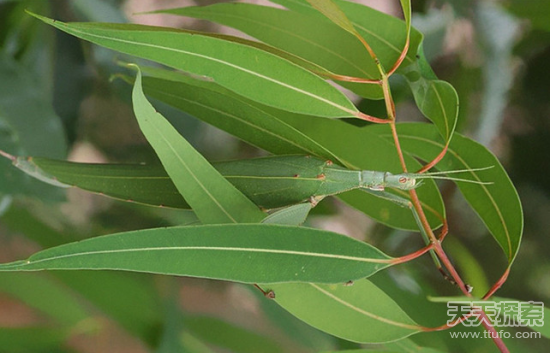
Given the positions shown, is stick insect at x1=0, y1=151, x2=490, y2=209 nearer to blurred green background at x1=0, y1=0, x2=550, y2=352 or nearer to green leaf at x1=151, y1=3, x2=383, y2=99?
green leaf at x1=151, y1=3, x2=383, y2=99

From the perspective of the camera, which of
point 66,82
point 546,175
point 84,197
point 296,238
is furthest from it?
point 84,197

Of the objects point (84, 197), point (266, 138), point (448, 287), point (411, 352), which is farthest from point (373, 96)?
point (84, 197)

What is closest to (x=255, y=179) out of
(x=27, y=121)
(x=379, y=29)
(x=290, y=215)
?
(x=290, y=215)

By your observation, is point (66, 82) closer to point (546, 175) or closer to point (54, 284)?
point (54, 284)

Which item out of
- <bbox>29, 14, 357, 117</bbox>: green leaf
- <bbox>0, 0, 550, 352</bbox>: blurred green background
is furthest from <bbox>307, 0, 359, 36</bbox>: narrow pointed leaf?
<bbox>0, 0, 550, 352</bbox>: blurred green background

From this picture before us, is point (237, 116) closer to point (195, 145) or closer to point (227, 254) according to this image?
point (227, 254)

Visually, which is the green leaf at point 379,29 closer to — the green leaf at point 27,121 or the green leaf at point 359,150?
the green leaf at point 359,150
